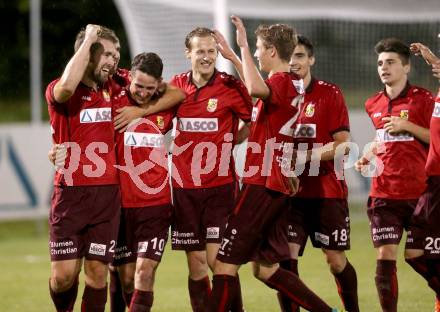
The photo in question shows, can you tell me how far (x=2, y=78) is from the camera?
25.8 metres

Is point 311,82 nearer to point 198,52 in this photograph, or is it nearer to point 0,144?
point 198,52

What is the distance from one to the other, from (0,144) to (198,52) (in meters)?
6.55

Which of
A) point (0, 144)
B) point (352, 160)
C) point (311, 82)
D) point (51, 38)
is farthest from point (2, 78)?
point (311, 82)

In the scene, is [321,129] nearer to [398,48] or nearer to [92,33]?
[398,48]

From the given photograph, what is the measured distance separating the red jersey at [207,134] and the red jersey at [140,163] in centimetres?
34

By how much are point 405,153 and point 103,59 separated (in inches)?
105

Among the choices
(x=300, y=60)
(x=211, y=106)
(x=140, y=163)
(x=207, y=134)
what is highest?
(x=300, y=60)

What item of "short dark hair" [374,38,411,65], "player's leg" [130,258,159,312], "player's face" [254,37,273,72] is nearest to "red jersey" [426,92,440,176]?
"short dark hair" [374,38,411,65]

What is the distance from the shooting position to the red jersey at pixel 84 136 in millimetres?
6984

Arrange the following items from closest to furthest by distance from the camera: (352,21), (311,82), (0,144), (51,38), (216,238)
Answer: (216,238), (311,82), (0,144), (352,21), (51,38)

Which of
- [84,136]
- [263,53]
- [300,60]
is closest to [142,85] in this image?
[84,136]

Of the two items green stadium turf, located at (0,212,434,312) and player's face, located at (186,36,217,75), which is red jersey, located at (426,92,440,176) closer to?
green stadium turf, located at (0,212,434,312)

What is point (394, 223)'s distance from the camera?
7988mm

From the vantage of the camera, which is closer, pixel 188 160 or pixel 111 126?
pixel 111 126
